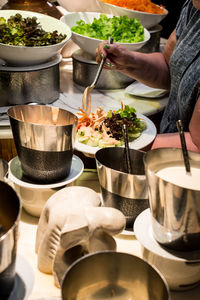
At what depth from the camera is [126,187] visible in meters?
1.10

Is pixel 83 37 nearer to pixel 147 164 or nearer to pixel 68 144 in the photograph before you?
pixel 68 144

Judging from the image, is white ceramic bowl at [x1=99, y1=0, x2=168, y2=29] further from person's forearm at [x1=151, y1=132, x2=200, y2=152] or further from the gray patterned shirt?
person's forearm at [x1=151, y1=132, x2=200, y2=152]

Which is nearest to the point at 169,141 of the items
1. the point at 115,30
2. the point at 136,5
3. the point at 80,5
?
the point at 115,30

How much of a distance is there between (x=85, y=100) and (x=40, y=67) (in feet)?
0.99

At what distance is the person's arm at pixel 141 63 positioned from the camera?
208 cm

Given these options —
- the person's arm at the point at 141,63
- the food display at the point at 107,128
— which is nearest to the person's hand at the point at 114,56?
the person's arm at the point at 141,63

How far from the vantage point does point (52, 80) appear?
2.07 metres

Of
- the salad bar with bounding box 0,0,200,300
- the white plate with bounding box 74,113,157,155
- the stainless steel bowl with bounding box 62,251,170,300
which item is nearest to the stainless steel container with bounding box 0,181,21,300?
the salad bar with bounding box 0,0,200,300

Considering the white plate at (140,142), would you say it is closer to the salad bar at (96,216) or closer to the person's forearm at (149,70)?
the salad bar at (96,216)

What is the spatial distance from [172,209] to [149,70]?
148 centimetres

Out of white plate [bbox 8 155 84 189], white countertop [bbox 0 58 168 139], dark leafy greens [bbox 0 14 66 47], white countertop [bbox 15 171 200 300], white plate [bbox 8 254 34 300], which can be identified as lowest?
white countertop [bbox 0 58 168 139]

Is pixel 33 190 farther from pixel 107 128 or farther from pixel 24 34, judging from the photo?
pixel 24 34

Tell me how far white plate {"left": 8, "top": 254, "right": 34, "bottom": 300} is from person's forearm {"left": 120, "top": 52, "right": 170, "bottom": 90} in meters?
1.43

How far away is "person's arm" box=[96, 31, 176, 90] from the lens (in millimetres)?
2082
